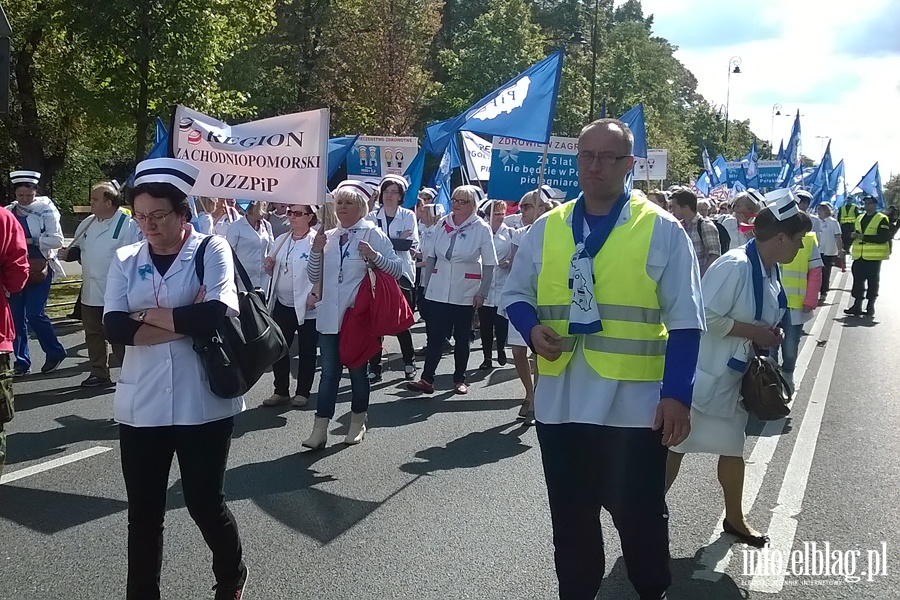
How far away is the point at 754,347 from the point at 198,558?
2.96 metres

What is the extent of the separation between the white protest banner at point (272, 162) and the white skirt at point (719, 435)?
10.0 ft

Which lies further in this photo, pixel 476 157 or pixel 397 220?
pixel 476 157

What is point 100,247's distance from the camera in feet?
27.6

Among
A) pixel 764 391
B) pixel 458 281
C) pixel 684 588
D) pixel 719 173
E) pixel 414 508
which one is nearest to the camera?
pixel 684 588

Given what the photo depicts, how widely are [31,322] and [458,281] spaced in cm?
428

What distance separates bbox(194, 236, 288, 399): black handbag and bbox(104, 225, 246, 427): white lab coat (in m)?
0.05

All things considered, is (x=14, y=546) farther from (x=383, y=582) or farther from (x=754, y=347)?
(x=754, y=347)

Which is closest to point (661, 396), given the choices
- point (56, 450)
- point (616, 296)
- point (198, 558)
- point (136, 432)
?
point (616, 296)

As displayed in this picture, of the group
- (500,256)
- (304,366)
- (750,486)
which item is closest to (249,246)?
(304,366)

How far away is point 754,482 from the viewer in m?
5.77

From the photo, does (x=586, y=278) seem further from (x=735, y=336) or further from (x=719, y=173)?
(x=719, y=173)

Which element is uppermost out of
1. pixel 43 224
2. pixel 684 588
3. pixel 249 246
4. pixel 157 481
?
pixel 43 224

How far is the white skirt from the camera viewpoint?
4.57 meters

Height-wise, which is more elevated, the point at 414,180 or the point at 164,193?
the point at 414,180
